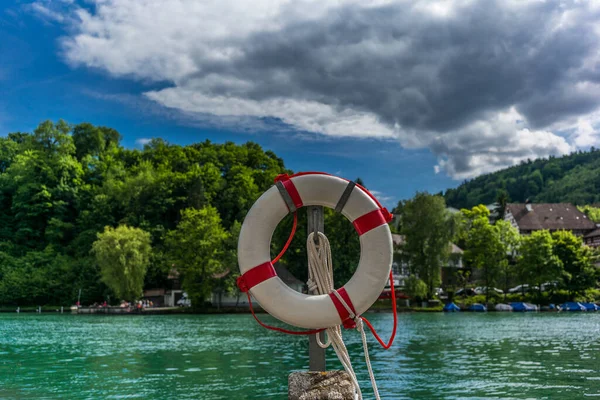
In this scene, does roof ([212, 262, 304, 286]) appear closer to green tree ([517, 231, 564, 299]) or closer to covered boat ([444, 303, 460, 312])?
covered boat ([444, 303, 460, 312])

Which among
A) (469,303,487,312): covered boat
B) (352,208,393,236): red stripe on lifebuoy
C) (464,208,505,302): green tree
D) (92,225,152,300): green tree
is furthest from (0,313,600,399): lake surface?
(464,208,505,302): green tree

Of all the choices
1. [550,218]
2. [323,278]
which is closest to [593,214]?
[550,218]

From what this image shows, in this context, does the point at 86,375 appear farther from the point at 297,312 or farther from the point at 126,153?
the point at 126,153

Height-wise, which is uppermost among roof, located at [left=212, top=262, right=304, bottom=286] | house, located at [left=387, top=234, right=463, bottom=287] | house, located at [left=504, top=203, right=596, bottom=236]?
house, located at [left=504, top=203, right=596, bottom=236]

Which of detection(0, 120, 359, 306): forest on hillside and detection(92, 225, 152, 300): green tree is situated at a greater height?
detection(0, 120, 359, 306): forest on hillside

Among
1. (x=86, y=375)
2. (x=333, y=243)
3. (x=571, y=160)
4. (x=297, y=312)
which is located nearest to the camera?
(x=297, y=312)

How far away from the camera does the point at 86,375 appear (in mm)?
13812

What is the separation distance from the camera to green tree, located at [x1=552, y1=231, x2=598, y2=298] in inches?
2143

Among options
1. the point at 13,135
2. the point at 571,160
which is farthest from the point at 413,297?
the point at 571,160

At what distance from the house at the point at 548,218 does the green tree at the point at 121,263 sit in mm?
56616

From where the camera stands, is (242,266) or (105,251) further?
(105,251)

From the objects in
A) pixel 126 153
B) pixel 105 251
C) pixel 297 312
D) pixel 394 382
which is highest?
pixel 126 153

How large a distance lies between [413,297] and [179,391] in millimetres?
41901

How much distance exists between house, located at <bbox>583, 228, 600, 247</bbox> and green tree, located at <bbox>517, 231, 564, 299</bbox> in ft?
88.4
